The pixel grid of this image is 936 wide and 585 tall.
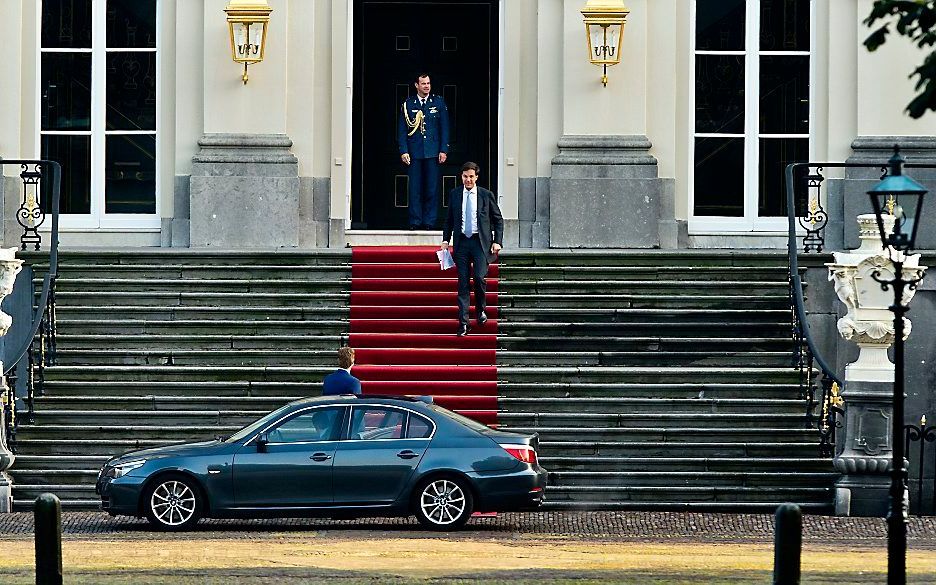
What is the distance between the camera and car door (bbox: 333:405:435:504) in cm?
1783

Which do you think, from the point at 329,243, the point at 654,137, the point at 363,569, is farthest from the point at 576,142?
the point at 363,569

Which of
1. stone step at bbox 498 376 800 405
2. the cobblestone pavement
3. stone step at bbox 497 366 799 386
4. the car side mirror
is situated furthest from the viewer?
stone step at bbox 497 366 799 386

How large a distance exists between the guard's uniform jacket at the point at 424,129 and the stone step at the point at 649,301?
389 cm

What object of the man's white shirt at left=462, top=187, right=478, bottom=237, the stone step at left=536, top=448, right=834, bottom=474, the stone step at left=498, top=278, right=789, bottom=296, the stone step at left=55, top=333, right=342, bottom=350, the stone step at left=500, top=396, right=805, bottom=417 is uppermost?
the man's white shirt at left=462, top=187, right=478, bottom=237

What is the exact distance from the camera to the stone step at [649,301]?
2275 centimetres

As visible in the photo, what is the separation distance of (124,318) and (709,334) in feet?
21.8

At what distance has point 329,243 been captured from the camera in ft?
84.7

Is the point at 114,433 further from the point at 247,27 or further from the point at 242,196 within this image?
the point at 247,27

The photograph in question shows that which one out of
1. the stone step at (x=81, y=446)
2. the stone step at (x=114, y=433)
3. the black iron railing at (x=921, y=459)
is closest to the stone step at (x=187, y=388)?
the stone step at (x=114, y=433)

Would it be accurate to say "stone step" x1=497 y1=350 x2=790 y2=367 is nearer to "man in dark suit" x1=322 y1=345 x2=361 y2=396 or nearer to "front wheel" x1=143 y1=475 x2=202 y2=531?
"man in dark suit" x1=322 y1=345 x2=361 y2=396

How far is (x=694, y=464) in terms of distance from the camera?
20281 mm

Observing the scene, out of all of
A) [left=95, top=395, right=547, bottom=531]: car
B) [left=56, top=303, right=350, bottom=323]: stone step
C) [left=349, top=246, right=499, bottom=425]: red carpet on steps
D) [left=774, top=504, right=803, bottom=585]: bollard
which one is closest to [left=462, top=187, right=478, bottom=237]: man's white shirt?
[left=349, top=246, right=499, bottom=425]: red carpet on steps

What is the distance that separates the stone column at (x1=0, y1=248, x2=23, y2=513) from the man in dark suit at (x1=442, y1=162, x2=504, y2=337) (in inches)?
191

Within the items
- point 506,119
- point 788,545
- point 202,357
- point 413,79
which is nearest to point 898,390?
point 788,545
